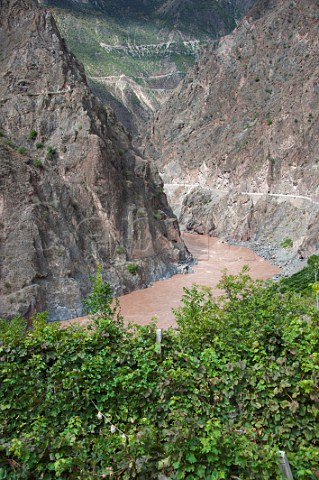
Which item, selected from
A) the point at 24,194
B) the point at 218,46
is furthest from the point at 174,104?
the point at 24,194

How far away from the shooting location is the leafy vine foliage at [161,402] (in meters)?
7.12

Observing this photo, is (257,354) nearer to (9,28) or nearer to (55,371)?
(55,371)

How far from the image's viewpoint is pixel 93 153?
123 feet

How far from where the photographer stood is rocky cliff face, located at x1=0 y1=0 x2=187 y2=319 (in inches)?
1192

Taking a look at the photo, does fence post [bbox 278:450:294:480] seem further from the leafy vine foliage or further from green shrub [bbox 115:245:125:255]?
green shrub [bbox 115:245:125:255]

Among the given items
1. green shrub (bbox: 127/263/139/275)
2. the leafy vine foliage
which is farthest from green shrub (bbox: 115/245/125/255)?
the leafy vine foliage

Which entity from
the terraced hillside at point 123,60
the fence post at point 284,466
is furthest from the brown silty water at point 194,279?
the terraced hillside at point 123,60

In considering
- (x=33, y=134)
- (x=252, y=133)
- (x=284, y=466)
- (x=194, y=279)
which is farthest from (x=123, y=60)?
(x=284, y=466)

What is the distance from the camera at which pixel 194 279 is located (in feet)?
135

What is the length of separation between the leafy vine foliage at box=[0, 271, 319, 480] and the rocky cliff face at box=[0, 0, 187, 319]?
738 inches

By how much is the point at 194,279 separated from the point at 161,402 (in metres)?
32.3

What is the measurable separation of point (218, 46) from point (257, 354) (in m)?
110

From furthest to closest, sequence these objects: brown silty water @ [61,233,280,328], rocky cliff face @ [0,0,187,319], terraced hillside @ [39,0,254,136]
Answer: terraced hillside @ [39,0,254,136], brown silty water @ [61,233,280,328], rocky cliff face @ [0,0,187,319]

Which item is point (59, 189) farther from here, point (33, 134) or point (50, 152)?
point (33, 134)
